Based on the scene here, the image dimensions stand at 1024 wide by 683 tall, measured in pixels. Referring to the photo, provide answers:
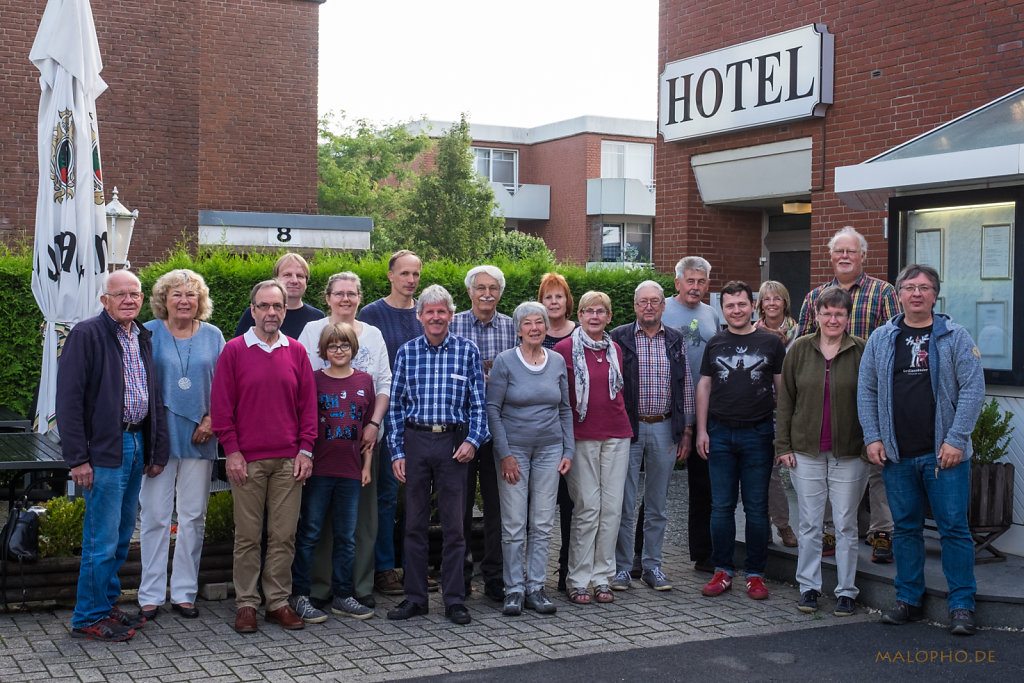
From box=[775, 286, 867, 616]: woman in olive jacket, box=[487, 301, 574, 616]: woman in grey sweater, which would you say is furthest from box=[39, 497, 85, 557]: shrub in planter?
box=[775, 286, 867, 616]: woman in olive jacket

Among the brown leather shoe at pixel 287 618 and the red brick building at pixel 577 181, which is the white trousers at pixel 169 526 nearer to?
the brown leather shoe at pixel 287 618

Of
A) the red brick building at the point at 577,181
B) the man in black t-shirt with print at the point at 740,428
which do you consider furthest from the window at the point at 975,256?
the red brick building at the point at 577,181

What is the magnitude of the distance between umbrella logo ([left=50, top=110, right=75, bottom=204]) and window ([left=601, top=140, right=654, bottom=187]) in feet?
126

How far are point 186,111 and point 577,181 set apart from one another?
26127 millimetres

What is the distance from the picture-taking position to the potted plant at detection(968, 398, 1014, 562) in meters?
6.65

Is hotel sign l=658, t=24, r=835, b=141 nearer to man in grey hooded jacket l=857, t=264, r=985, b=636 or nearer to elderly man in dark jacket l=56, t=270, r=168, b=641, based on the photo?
man in grey hooded jacket l=857, t=264, r=985, b=636

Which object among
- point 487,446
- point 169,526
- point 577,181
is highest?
point 577,181

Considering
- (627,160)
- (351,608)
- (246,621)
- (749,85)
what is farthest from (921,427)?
(627,160)

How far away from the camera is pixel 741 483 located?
6809 mm

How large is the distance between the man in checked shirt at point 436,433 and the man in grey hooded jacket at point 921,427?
2246 mm

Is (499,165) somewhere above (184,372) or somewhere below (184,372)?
above

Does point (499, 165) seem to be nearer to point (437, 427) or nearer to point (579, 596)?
point (579, 596)

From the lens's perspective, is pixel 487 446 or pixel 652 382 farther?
pixel 652 382

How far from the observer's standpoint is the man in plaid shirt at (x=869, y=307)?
6.78 metres
